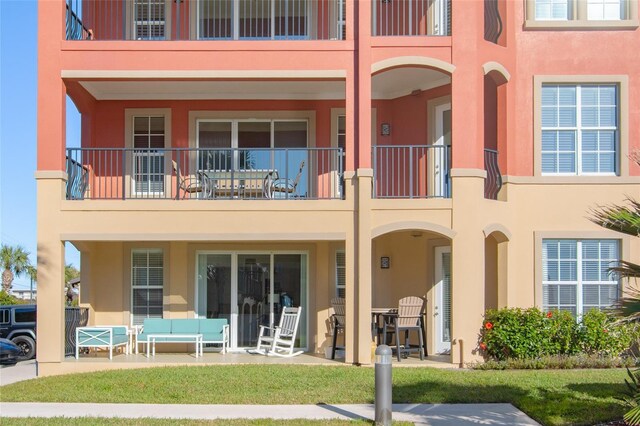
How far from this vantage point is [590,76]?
56.7 ft

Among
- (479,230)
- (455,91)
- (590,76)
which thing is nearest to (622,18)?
(590,76)

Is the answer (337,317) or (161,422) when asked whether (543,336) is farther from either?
(161,422)

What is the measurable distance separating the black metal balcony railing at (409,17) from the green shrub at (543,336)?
6.11 metres

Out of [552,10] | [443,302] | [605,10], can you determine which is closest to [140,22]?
[552,10]

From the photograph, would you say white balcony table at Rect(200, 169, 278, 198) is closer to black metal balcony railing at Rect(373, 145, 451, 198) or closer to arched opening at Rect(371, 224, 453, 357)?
black metal balcony railing at Rect(373, 145, 451, 198)

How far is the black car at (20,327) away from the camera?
22094mm

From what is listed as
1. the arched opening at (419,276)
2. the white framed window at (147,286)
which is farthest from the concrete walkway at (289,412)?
the white framed window at (147,286)

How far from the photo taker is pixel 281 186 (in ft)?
59.0

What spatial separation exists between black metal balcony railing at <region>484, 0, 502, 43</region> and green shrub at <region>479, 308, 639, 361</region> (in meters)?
5.77

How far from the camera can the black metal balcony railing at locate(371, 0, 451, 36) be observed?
17859mm

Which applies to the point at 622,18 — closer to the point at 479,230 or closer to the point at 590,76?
the point at 590,76

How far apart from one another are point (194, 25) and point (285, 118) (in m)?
2.89

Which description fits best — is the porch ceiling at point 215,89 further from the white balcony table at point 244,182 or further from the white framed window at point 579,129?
the white framed window at point 579,129

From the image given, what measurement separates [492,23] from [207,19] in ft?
20.8
